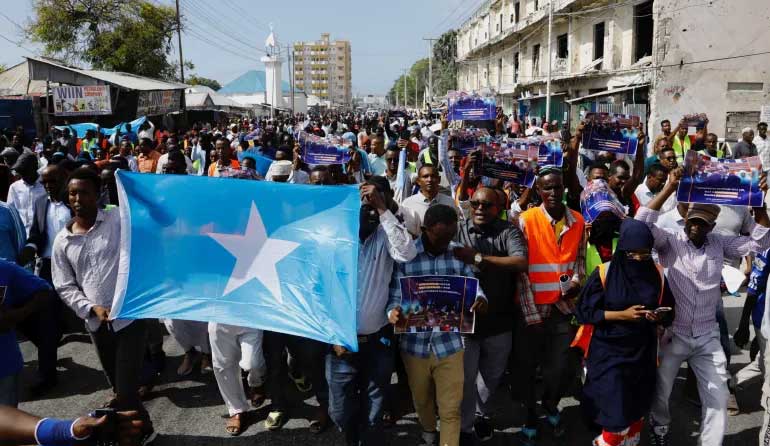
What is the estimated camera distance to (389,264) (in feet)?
12.2

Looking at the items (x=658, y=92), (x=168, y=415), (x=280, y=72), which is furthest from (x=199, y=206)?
(x=280, y=72)

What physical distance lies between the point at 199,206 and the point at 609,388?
278 cm

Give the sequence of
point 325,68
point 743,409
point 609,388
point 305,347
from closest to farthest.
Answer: point 609,388 → point 305,347 → point 743,409 → point 325,68

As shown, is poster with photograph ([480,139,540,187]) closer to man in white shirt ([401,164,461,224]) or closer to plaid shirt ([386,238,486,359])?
man in white shirt ([401,164,461,224])

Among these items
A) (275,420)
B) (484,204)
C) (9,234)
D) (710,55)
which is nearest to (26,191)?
(9,234)

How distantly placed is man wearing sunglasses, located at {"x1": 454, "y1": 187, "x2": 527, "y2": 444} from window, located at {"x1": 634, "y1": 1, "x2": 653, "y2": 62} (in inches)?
835

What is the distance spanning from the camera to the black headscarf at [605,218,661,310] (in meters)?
3.53

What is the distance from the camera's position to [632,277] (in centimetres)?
357

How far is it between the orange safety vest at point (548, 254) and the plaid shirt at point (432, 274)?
616 mm

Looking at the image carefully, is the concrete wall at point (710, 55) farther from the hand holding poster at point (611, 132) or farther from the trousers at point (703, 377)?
the trousers at point (703, 377)

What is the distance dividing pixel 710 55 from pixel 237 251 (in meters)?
21.0

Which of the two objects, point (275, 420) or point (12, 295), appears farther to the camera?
point (275, 420)

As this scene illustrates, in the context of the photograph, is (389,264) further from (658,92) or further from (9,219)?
(658,92)

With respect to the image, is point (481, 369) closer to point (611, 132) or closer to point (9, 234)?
point (611, 132)
